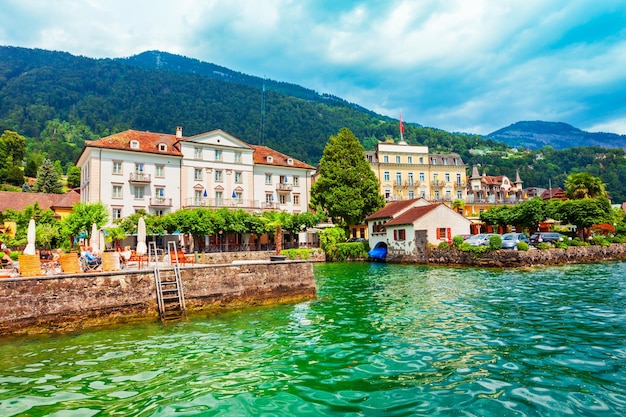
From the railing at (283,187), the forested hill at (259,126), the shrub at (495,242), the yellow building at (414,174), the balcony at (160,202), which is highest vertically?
the forested hill at (259,126)

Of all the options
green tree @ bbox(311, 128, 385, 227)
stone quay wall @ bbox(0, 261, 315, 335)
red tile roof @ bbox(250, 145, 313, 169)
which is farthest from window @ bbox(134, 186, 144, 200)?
stone quay wall @ bbox(0, 261, 315, 335)

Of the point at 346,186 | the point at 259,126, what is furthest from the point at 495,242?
the point at 259,126

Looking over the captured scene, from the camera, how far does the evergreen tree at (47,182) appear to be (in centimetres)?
7844

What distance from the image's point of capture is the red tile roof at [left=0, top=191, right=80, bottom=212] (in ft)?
170

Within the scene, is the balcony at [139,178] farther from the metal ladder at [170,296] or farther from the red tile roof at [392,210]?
the metal ladder at [170,296]

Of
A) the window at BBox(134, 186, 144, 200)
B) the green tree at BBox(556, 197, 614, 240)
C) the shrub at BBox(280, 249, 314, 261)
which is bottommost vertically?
the shrub at BBox(280, 249, 314, 261)

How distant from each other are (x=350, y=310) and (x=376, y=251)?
3035cm

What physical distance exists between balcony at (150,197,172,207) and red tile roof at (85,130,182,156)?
18.9 ft

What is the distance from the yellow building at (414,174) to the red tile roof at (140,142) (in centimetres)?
3290

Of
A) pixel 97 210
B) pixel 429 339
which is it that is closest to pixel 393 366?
pixel 429 339

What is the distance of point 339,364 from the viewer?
9.15 metres

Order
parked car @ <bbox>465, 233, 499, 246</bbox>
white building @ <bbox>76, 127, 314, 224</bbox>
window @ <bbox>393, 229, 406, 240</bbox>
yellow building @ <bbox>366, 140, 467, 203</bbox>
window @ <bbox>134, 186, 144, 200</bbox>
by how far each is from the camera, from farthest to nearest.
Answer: yellow building @ <bbox>366, 140, 467, 203</bbox> < window @ <bbox>134, 186, 144, 200</bbox> < white building @ <bbox>76, 127, 314, 224</bbox> < window @ <bbox>393, 229, 406, 240</bbox> < parked car @ <bbox>465, 233, 499, 246</bbox>

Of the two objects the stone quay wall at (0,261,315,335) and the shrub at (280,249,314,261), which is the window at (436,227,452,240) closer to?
the shrub at (280,249,314,261)

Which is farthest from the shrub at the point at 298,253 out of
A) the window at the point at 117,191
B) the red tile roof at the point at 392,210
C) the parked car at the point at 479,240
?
the window at the point at 117,191
